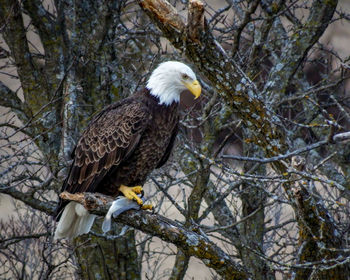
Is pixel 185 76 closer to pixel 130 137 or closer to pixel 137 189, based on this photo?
pixel 130 137

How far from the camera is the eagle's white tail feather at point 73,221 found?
17.9 ft

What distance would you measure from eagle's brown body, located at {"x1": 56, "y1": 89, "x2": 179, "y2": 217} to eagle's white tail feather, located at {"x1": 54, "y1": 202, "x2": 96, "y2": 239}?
0.16 metres

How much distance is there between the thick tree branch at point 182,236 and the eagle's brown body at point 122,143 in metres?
0.77

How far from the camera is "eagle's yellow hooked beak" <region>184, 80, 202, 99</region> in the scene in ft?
16.4

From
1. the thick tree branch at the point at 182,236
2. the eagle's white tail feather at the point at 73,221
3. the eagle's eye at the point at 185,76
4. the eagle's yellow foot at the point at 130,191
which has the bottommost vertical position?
the thick tree branch at the point at 182,236

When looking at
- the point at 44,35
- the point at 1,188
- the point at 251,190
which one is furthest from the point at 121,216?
the point at 44,35

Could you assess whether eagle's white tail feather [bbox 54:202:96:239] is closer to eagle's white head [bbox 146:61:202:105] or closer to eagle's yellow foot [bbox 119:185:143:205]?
eagle's yellow foot [bbox 119:185:143:205]

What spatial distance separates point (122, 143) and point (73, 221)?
958 mm

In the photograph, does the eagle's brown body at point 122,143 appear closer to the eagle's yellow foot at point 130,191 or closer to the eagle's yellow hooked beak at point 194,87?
the eagle's yellow foot at point 130,191

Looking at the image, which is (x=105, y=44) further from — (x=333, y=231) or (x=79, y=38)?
(x=333, y=231)

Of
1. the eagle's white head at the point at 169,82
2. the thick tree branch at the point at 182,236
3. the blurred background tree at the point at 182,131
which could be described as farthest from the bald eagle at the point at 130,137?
the thick tree branch at the point at 182,236

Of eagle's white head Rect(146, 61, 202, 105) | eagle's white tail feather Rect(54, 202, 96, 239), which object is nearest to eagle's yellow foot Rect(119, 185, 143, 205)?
eagle's white tail feather Rect(54, 202, 96, 239)

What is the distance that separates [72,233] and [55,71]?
1937 mm

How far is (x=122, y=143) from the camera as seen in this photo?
5.16 metres
